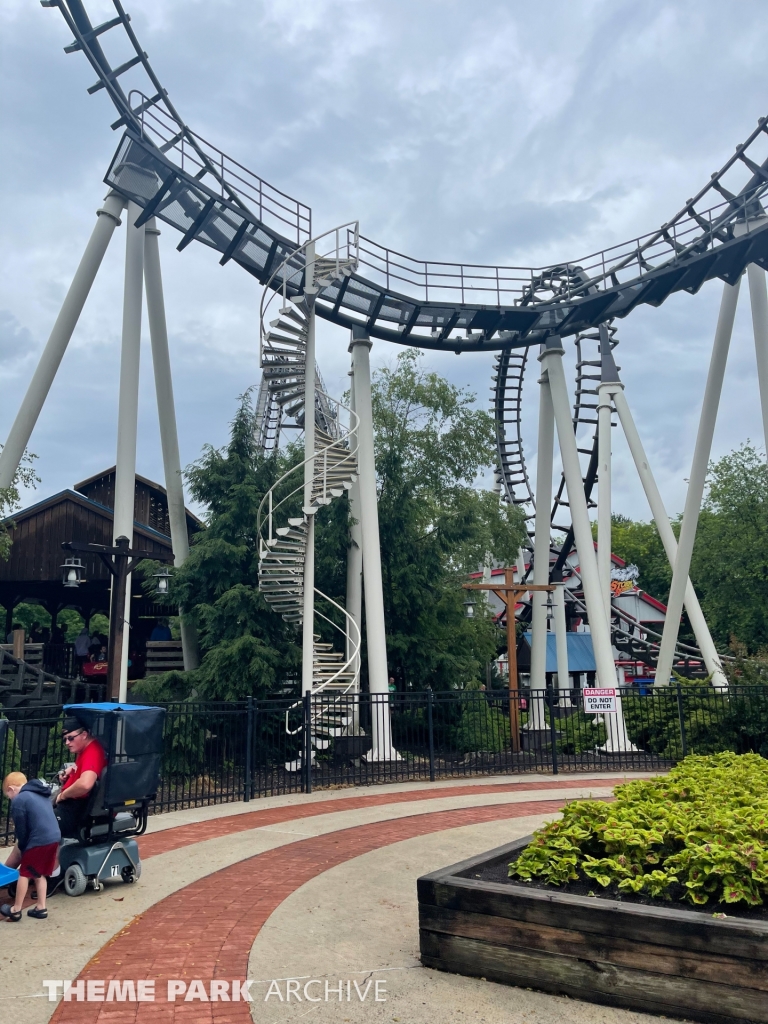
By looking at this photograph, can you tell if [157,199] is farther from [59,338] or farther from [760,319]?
[760,319]

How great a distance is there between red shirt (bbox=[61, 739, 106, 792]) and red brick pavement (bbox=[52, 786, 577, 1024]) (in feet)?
4.44

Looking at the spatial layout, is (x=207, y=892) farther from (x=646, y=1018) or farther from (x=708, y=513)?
(x=708, y=513)

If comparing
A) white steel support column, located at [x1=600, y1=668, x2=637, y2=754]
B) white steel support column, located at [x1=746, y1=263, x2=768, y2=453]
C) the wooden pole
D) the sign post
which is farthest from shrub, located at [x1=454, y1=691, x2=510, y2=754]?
white steel support column, located at [x1=746, y1=263, x2=768, y2=453]

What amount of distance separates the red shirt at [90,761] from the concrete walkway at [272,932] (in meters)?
1.09

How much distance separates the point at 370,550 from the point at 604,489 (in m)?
9.62

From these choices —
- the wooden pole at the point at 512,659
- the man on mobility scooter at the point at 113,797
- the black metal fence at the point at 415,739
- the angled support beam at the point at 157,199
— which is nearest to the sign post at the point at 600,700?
the black metal fence at the point at 415,739

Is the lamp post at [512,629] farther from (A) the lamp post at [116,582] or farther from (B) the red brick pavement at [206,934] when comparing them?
(B) the red brick pavement at [206,934]

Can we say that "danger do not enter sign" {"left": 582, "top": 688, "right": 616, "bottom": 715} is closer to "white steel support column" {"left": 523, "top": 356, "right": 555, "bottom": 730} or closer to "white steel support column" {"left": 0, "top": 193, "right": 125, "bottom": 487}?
"white steel support column" {"left": 523, "top": 356, "right": 555, "bottom": 730}

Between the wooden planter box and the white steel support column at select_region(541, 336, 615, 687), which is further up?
the white steel support column at select_region(541, 336, 615, 687)

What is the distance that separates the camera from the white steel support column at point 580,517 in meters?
19.2

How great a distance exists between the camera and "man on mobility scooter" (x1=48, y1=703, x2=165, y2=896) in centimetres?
707

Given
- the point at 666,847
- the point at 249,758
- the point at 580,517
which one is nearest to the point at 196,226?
the point at 249,758

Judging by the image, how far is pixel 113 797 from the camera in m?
7.12

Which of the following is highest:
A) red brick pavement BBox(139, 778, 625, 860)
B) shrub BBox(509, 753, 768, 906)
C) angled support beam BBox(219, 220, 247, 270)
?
angled support beam BBox(219, 220, 247, 270)
